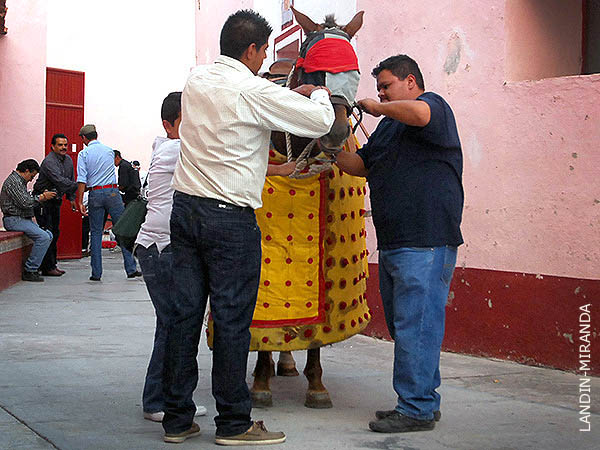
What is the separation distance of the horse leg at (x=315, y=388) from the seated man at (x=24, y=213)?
7377mm

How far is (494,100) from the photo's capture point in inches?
239

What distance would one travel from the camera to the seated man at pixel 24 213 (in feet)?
36.5

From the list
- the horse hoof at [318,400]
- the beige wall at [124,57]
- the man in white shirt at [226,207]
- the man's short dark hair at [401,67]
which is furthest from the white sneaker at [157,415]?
the beige wall at [124,57]

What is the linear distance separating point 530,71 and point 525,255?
1274 millimetres

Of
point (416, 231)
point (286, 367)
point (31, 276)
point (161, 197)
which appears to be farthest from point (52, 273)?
point (416, 231)

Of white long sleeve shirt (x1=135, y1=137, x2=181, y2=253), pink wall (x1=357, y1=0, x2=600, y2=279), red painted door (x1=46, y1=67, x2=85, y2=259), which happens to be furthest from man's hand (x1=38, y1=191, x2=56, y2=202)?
white long sleeve shirt (x1=135, y1=137, x2=181, y2=253)

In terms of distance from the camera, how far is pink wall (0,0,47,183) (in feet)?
44.9

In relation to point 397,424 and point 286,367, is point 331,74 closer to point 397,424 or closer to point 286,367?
point 397,424

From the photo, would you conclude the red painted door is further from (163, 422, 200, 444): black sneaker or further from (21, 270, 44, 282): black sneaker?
(163, 422, 200, 444): black sneaker

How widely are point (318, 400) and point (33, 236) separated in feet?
24.6

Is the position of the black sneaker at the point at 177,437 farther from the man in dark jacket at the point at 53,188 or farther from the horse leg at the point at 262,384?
the man in dark jacket at the point at 53,188

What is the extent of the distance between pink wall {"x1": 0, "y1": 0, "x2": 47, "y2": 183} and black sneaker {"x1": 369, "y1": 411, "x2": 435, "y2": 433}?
35.2 feet

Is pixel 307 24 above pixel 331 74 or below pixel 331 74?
above

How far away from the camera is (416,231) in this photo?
412 cm
